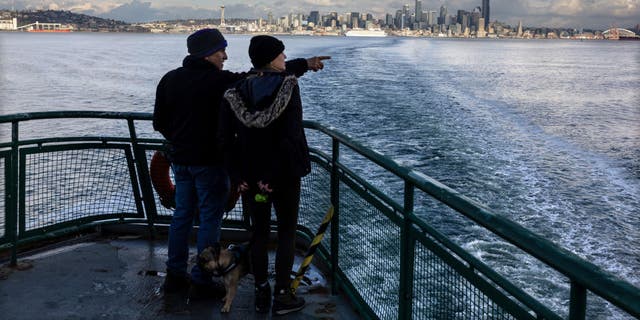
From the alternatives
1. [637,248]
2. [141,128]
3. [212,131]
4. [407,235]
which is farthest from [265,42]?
[141,128]

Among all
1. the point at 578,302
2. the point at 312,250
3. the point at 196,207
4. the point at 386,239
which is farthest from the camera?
the point at 196,207

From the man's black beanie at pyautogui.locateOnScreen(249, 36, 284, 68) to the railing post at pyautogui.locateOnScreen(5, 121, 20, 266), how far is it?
7.56 ft

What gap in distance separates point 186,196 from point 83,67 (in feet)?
200

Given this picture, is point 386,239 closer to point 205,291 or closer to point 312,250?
point 312,250

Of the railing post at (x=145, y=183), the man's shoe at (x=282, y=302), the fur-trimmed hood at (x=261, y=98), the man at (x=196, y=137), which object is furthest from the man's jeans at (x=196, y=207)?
the railing post at (x=145, y=183)

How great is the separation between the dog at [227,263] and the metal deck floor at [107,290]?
16cm

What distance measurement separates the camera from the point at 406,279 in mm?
3434

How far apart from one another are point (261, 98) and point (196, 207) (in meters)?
1.25

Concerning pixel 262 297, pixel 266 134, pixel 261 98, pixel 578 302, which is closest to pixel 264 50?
pixel 261 98

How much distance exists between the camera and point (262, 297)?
4.25m

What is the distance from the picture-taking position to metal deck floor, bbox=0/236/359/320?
4281mm

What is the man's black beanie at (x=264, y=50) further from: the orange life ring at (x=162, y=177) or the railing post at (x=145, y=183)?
the railing post at (x=145, y=183)

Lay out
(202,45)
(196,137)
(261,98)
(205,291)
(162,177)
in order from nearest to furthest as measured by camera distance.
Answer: (261,98), (202,45), (196,137), (205,291), (162,177)

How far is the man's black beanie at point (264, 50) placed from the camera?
12.3 ft
